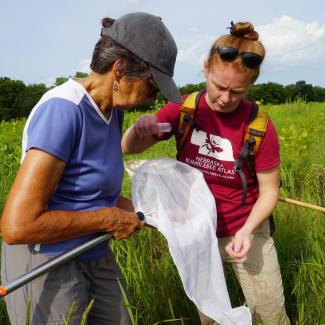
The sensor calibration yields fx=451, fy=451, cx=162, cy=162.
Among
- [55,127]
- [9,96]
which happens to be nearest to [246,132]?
[55,127]

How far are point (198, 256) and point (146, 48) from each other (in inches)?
30.3

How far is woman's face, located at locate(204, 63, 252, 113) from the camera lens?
72.3 inches

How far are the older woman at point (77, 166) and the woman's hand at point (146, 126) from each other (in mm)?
327

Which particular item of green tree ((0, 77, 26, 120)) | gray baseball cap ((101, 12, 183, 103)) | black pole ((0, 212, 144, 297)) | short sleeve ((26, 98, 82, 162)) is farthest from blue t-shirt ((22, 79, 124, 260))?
green tree ((0, 77, 26, 120))

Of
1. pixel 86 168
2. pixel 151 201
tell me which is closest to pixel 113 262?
pixel 151 201

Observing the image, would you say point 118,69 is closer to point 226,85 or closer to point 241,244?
point 226,85

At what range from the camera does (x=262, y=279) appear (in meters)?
2.09

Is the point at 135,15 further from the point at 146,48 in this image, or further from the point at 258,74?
the point at 258,74

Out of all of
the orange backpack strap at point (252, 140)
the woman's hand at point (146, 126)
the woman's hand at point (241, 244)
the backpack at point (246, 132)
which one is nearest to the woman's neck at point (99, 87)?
the woman's hand at point (146, 126)

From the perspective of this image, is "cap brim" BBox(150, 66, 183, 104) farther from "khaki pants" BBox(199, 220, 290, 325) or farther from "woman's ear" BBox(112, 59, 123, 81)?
"khaki pants" BBox(199, 220, 290, 325)

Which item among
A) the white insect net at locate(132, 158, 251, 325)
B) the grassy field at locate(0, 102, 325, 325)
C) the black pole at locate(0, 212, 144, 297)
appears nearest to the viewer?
the black pole at locate(0, 212, 144, 297)

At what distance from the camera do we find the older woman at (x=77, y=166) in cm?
125

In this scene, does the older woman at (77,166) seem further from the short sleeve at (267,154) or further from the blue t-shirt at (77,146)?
the short sleeve at (267,154)

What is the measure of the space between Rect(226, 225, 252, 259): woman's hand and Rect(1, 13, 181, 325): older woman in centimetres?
Answer: 51
